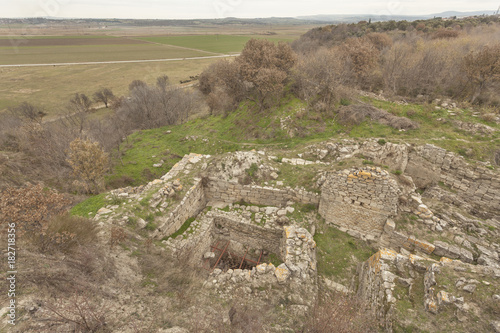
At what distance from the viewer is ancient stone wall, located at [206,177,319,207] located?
10094 millimetres

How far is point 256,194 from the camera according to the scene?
410 inches

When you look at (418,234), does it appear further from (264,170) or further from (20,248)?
(20,248)

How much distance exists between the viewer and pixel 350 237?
9203mm

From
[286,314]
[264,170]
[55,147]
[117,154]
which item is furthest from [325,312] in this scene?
[117,154]

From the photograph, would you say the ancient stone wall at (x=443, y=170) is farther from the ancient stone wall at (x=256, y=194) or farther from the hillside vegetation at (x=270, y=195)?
the ancient stone wall at (x=256, y=194)

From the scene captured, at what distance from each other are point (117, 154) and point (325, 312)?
1960cm

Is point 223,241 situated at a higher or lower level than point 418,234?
lower

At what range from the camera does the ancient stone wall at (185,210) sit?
864 cm

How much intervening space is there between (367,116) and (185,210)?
571 inches

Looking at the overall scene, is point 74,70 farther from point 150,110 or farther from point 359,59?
point 359,59

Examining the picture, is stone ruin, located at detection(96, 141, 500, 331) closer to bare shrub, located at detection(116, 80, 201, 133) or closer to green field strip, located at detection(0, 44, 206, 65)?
bare shrub, located at detection(116, 80, 201, 133)

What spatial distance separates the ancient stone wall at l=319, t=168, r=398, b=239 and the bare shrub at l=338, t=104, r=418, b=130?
8.48 meters

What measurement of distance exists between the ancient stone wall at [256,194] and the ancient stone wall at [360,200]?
85 cm

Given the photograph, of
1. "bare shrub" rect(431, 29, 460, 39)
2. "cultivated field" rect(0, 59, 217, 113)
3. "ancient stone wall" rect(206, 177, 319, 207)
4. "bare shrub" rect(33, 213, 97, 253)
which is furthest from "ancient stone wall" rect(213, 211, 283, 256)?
"bare shrub" rect(431, 29, 460, 39)
